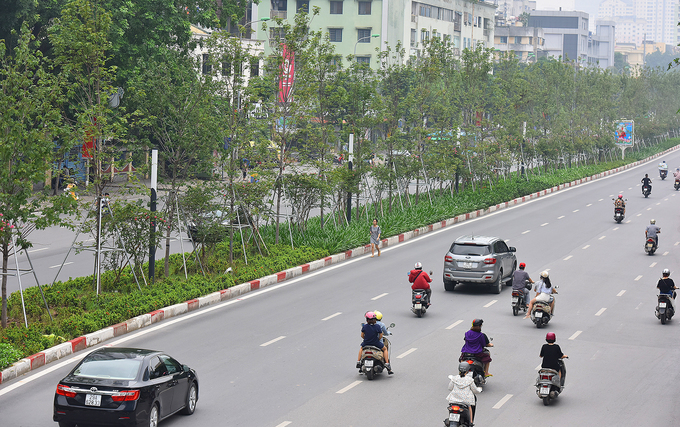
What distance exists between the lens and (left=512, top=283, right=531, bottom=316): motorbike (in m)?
20.7

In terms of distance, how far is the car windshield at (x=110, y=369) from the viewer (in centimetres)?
1157

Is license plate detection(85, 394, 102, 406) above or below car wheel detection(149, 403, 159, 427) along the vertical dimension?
above

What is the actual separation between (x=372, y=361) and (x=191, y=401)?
3.47 m

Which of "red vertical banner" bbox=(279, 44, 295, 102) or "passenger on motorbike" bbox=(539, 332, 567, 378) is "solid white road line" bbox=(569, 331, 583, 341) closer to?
"passenger on motorbike" bbox=(539, 332, 567, 378)

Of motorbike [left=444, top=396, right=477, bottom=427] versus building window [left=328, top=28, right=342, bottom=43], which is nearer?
motorbike [left=444, top=396, right=477, bottom=427]

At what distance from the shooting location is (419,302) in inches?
797

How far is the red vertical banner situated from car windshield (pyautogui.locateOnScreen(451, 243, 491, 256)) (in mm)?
8343

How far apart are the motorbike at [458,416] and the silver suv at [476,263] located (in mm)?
11977

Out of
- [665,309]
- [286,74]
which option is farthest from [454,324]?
[286,74]

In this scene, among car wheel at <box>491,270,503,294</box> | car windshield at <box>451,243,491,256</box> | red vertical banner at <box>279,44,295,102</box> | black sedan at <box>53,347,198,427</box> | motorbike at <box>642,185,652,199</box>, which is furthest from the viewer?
motorbike at <box>642,185,652,199</box>

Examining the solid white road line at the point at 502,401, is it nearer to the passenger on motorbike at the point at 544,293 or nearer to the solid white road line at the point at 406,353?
the solid white road line at the point at 406,353

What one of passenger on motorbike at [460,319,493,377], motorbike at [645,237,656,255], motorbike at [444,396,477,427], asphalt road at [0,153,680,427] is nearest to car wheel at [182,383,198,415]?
asphalt road at [0,153,680,427]

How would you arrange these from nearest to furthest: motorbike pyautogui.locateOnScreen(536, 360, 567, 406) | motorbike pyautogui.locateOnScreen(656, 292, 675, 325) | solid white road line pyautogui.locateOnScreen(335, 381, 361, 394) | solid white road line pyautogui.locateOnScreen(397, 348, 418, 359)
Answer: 1. motorbike pyautogui.locateOnScreen(536, 360, 567, 406)
2. solid white road line pyautogui.locateOnScreen(335, 381, 361, 394)
3. solid white road line pyautogui.locateOnScreen(397, 348, 418, 359)
4. motorbike pyautogui.locateOnScreen(656, 292, 675, 325)

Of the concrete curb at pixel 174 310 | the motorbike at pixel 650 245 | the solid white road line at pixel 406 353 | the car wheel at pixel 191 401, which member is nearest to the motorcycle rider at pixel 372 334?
the solid white road line at pixel 406 353
